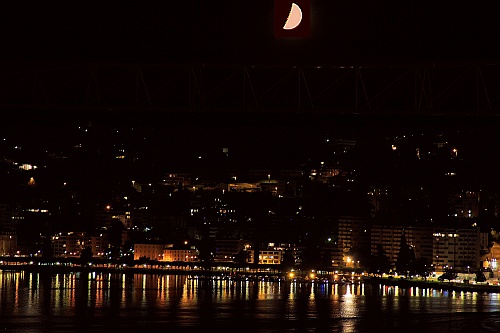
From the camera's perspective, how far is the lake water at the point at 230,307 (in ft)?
83.9

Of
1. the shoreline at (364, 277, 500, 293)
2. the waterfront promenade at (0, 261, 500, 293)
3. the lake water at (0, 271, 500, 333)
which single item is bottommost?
the lake water at (0, 271, 500, 333)

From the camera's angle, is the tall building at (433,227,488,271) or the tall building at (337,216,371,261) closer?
the tall building at (433,227,488,271)

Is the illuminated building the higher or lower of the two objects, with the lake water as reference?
higher

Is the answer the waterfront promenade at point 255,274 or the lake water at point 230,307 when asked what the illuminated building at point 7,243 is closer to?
the waterfront promenade at point 255,274

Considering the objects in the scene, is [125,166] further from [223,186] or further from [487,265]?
[487,265]

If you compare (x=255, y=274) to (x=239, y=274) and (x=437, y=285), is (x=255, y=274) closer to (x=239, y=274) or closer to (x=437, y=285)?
(x=239, y=274)

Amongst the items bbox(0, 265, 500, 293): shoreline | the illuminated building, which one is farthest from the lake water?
the illuminated building

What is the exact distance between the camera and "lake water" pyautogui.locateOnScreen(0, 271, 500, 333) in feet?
83.9

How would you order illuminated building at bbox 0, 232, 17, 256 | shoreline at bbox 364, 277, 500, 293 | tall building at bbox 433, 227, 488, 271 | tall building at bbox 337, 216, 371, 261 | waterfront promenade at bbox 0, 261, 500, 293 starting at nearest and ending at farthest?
shoreline at bbox 364, 277, 500, 293 → waterfront promenade at bbox 0, 261, 500, 293 → tall building at bbox 433, 227, 488, 271 → tall building at bbox 337, 216, 371, 261 → illuminated building at bbox 0, 232, 17, 256

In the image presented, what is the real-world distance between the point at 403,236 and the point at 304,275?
6526mm

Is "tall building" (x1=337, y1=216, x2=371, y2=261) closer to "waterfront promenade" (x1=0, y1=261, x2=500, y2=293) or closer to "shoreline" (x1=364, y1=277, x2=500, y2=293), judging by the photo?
"waterfront promenade" (x1=0, y1=261, x2=500, y2=293)

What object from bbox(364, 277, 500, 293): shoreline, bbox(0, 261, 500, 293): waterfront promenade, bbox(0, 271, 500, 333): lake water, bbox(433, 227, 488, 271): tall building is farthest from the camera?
bbox(433, 227, 488, 271): tall building

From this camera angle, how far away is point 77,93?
65.2 ft

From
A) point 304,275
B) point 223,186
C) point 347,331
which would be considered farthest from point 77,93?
point 223,186
